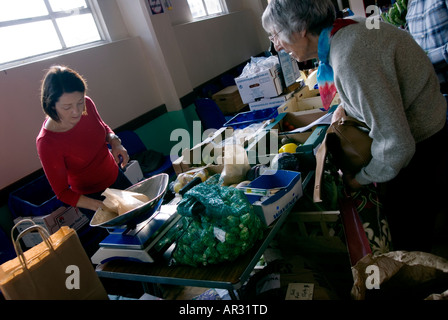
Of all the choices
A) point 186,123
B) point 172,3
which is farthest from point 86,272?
point 172,3

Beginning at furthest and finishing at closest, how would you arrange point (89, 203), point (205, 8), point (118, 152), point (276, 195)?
point (205, 8)
point (118, 152)
point (89, 203)
point (276, 195)

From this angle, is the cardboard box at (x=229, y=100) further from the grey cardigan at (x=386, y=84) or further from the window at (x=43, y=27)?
the grey cardigan at (x=386, y=84)

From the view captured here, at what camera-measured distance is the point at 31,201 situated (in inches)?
121

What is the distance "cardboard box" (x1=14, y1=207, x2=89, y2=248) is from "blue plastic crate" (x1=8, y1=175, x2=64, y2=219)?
0.05m

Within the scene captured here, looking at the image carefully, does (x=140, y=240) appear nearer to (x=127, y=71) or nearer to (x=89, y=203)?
(x=89, y=203)

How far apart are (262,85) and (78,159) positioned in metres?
1.59

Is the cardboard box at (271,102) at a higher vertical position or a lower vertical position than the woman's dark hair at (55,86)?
lower

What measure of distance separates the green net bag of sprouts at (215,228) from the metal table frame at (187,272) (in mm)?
32

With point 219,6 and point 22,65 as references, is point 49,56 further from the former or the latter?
point 219,6

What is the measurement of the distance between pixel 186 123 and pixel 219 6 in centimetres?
301

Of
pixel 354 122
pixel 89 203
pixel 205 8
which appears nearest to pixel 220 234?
pixel 354 122

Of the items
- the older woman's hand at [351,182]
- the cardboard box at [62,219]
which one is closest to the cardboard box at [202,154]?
the older woman's hand at [351,182]

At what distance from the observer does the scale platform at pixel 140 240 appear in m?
1.38

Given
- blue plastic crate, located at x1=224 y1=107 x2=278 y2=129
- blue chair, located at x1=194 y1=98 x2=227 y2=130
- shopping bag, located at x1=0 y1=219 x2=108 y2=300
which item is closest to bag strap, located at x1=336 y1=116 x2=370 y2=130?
shopping bag, located at x1=0 y1=219 x2=108 y2=300
